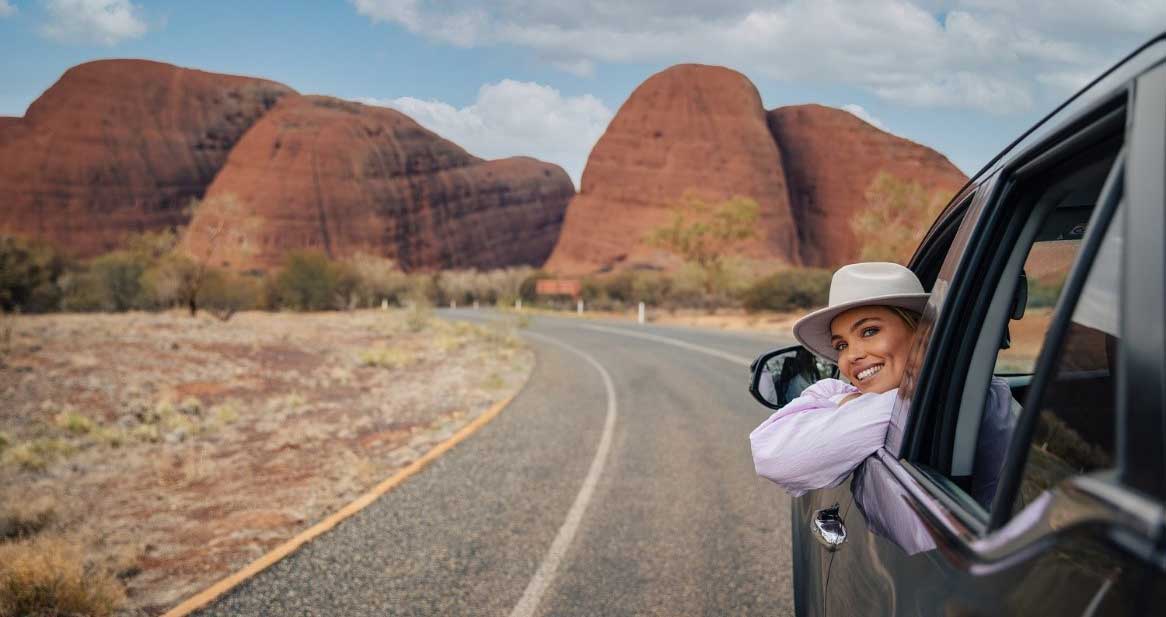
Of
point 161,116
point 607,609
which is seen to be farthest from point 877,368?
point 161,116

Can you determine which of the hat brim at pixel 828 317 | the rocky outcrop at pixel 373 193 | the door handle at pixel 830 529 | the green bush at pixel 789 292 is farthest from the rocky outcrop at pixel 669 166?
the door handle at pixel 830 529

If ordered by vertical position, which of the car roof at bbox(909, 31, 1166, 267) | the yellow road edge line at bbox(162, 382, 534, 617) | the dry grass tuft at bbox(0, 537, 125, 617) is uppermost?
the car roof at bbox(909, 31, 1166, 267)

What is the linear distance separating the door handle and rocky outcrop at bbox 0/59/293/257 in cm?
9489

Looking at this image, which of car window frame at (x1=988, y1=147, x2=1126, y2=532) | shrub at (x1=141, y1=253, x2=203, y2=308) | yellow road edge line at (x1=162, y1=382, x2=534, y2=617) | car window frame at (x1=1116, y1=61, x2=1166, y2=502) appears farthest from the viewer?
shrub at (x1=141, y1=253, x2=203, y2=308)

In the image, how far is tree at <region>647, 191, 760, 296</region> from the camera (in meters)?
53.6

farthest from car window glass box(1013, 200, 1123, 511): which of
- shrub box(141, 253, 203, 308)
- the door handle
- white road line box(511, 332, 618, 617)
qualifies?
shrub box(141, 253, 203, 308)

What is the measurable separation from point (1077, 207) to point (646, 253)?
84.3 m

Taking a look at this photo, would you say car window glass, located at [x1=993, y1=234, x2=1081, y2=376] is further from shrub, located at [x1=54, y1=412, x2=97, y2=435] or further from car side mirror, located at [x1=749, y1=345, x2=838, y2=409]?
shrub, located at [x1=54, y1=412, x2=97, y2=435]

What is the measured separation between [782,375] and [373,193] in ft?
326

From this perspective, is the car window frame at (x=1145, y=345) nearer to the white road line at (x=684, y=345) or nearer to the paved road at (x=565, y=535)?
the paved road at (x=565, y=535)

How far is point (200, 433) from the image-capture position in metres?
11.1

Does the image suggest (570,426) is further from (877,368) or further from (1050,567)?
(1050,567)

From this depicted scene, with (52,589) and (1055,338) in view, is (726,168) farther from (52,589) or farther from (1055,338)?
(1055,338)

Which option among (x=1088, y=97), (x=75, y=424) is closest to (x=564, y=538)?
(x=1088, y=97)
